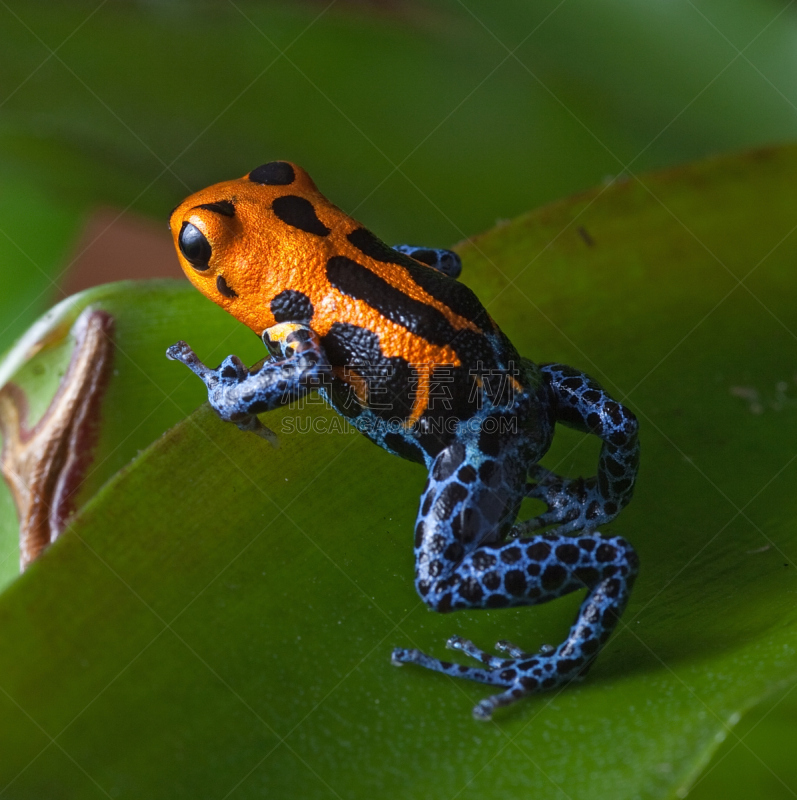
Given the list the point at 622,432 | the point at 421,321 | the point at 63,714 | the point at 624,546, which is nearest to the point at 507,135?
the point at 421,321

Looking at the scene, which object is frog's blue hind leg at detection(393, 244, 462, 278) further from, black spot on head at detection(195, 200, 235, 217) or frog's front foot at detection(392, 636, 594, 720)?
frog's front foot at detection(392, 636, 594, 720)

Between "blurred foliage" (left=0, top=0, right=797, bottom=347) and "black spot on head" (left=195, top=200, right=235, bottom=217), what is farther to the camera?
"blurred foliage" (left=0, top=0, right=797, bottom=347)

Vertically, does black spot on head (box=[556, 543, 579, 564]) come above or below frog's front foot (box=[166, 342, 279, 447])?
above

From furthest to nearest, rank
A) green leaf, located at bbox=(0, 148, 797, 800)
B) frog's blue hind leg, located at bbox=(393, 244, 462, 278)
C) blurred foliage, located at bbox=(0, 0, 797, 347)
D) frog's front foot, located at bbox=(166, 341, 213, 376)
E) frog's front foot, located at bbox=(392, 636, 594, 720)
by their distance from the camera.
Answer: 1. blurred foliage, located at bbox=(0, 0, 797, 347)
2. frog's blue hind leg, located at bbox=(393, 244, 462, 278)
3. frog's front foot, located at bbox=(166, 341, 213, 376)
4. frog's front foot, located at bbox=(392, 636, 594, 720)
5. green leaf, located at bbox=(0, 148, 797, 800)

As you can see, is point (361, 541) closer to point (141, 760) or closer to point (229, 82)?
point (141, 760)

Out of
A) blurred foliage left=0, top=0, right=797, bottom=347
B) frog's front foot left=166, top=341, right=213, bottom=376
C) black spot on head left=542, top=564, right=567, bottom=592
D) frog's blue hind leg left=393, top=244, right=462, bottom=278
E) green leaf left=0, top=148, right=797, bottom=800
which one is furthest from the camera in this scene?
blurred foliage left=0, top=0, right=797, bottom=347

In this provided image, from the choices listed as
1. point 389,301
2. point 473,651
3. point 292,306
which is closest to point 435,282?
point 389,301

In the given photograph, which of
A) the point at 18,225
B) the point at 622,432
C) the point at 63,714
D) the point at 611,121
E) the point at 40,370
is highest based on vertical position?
the point at 611,121

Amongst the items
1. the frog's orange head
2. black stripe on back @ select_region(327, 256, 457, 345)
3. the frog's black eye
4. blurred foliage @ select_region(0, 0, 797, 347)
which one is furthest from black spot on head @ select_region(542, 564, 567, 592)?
blurred foliage @ select_region(0, 0, 797, 347)

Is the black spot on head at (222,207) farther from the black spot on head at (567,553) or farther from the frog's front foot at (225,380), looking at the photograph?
the black spot on head at (567,553)
